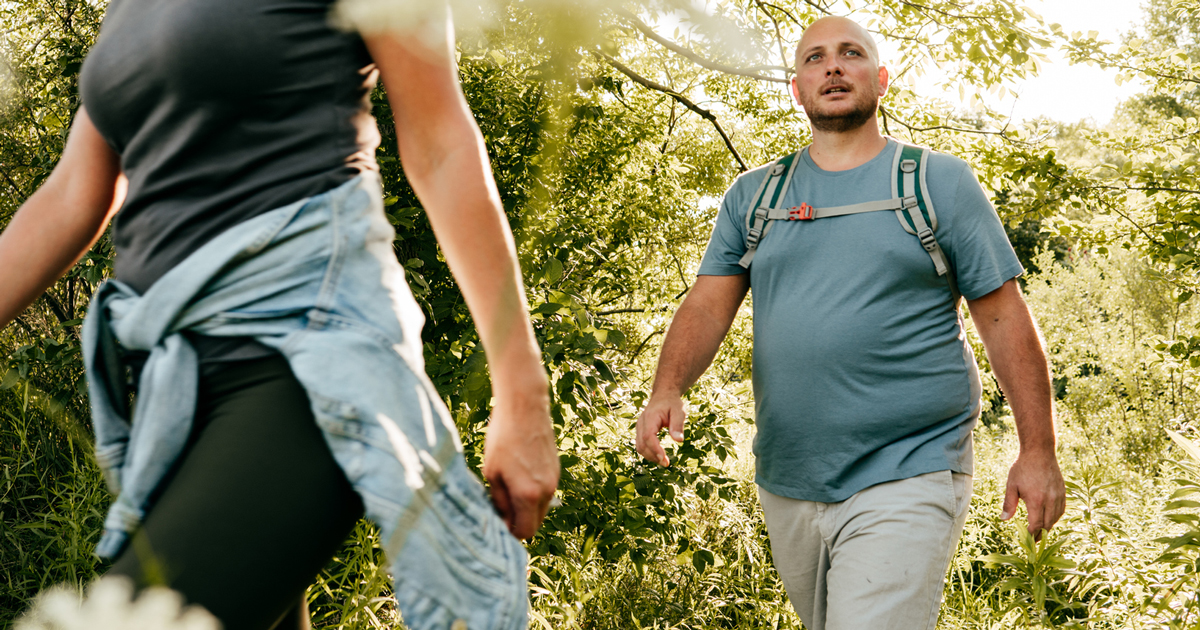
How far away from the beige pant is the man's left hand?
124 mm

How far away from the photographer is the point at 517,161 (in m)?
3.97

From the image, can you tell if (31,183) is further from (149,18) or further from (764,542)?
(764,542)

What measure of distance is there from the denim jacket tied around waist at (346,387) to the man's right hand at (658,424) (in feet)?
4.88

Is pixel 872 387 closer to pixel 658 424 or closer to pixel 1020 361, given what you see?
pixel 1020 361

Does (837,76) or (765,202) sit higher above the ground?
(837,76)

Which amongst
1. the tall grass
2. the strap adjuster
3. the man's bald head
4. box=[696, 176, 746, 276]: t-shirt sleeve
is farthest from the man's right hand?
the tall grass

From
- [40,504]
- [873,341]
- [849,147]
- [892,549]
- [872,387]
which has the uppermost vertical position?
[849,147]

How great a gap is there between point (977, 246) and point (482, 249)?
1844 mm

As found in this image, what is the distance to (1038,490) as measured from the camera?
90.7 inches

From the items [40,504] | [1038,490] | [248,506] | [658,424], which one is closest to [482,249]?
[248,506]

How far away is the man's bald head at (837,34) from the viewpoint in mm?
2748

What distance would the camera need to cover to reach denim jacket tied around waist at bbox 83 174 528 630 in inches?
32.9

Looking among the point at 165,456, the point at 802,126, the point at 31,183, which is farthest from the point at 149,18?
the point at 802,126

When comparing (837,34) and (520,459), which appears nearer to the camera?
(520,459)
